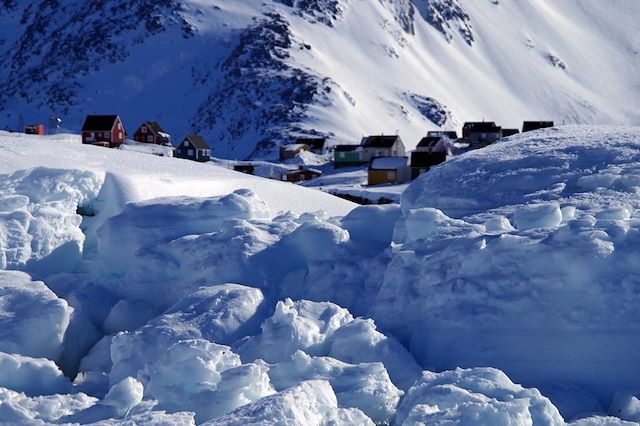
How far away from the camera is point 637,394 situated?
9.91 m

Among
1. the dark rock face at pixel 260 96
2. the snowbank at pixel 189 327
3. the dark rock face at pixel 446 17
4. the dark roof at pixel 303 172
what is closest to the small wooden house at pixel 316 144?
the dark rock face at pixel 260 96

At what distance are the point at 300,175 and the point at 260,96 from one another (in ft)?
75.2

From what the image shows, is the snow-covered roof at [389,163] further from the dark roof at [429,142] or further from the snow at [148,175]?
the snow at [148,175]

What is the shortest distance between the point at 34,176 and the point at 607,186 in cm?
866

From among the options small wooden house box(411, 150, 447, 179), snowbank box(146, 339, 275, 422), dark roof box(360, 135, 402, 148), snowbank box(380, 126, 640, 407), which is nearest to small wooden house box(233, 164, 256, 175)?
small wooden house box(411, 150, 447, 179)

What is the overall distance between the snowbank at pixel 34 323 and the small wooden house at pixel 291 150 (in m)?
52.3

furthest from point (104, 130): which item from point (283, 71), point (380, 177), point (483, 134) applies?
point (483, 134)

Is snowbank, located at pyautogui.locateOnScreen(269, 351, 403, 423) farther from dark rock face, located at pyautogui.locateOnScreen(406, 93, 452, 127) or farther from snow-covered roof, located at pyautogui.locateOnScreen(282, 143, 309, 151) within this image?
dark rock face, located at pyautogui.locateOnScreen(406, 93, 452, 127)

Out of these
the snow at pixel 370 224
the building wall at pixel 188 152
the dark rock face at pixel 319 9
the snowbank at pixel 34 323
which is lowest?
the snowbank at pixel 34 323

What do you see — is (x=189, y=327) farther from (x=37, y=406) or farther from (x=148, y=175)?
(x=148, y=175)

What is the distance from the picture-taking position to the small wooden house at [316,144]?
6669 centimetres

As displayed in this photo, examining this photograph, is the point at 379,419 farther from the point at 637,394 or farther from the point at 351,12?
the point at 351,12

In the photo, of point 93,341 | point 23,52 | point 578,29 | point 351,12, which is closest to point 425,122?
point 351,12

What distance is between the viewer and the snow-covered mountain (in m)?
77.0
